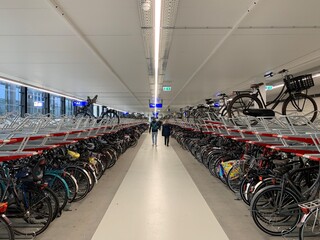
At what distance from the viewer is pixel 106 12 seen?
417 centimetres

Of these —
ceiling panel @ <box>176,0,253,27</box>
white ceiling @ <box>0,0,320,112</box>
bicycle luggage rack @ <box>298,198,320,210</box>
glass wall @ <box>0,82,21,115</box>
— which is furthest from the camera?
glass wall @ <box>0,82,21,115</box>

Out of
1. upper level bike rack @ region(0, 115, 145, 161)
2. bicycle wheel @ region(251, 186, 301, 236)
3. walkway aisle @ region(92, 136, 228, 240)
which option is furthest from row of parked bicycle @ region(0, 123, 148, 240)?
bicycle wheel @ region(251, 186, 301, 236)

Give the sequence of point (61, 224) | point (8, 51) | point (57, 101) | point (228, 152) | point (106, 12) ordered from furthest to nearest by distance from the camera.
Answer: point (57, 101) < point (8, 51) < point (228, 152) < point (106, 12) < point (61, 224)

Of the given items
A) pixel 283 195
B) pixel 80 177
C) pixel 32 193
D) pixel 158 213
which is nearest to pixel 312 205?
pixel 283 195

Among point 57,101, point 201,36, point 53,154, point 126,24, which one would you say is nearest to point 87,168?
point 53,154

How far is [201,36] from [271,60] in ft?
9.85

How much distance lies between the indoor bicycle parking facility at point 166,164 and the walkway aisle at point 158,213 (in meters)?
0.02

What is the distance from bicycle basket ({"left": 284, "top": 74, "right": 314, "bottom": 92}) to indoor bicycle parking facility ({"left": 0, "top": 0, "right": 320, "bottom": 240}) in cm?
3

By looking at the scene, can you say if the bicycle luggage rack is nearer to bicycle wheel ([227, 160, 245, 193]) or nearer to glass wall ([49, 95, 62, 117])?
bicycle wheel ([227, 160, 245, 193])

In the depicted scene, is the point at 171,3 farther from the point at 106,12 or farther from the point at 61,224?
the point at 61,224

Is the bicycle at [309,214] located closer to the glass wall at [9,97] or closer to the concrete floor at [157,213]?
the concrete floor at [157,213]

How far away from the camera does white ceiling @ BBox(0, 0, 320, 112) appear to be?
4035 millimetres

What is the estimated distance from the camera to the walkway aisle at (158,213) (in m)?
3.24

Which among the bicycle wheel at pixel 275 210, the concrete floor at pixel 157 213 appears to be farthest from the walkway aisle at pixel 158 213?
the bicycle wheel at pixel 275 210
